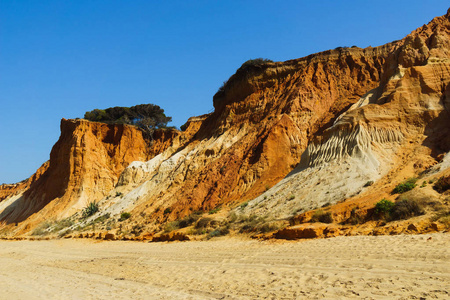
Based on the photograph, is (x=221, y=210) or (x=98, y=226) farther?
(x=98, y=226)

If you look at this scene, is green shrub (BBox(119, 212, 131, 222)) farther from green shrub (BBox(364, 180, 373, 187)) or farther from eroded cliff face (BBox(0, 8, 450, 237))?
green shrub (BBox(364, 180, 373, 187))

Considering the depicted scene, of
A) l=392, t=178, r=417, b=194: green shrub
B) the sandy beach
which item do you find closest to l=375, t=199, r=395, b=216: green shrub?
l=392, t=178, r=417, b=194: green shrub

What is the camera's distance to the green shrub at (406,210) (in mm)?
11828

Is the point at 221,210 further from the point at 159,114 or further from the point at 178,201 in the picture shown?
the point at 159,114

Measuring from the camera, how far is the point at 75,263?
1622 cm

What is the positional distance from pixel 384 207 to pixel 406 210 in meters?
0.72

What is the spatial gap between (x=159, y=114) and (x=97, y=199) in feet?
62.4

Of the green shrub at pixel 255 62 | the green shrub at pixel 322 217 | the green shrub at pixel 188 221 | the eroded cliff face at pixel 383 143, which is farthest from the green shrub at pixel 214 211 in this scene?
the green shrub at pixel 255 62

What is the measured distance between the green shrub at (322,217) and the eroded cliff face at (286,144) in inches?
66.3

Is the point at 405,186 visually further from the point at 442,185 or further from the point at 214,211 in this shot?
the point at 214,211

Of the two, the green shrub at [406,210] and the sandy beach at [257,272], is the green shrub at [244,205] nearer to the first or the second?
the sandy beach at [257,272]

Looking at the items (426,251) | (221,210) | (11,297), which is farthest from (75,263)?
(426,251)

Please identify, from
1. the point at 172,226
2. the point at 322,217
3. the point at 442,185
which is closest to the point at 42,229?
the point at 172,226

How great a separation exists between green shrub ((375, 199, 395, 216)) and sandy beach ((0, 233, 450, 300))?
5.94 ft
